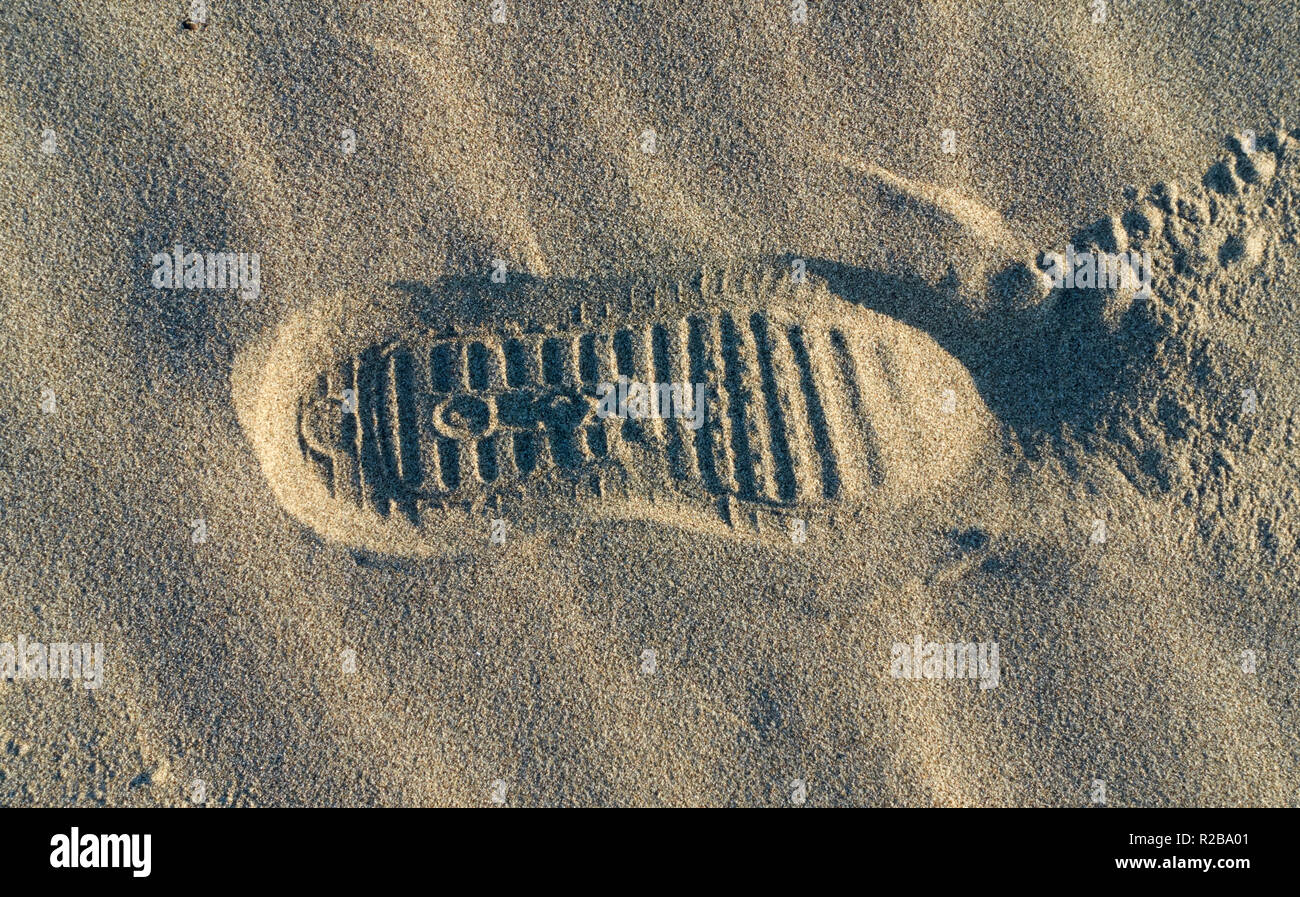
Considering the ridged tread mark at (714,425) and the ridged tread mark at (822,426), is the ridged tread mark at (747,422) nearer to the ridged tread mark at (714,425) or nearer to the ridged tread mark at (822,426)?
the ridged tread mark at (714,425)

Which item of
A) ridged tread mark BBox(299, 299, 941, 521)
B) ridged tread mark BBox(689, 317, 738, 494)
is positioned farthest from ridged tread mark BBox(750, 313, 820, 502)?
ridged tread mark BBox(689, 317, 738, 494)

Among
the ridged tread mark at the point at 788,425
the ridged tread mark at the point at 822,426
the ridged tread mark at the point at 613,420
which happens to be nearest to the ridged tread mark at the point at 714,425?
the ridged tread mark at the point at 613,420

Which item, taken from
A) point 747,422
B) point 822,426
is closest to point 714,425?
point 747,422

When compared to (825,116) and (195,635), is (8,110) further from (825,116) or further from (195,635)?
(825,116)

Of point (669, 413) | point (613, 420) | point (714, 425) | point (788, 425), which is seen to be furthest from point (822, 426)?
point (613, 420)

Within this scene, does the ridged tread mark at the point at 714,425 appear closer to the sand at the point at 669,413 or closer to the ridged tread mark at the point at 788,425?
the sand at the point at 669,413

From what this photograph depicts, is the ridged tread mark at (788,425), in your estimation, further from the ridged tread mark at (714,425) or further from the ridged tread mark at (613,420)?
the ridged tread mark at (714,425)

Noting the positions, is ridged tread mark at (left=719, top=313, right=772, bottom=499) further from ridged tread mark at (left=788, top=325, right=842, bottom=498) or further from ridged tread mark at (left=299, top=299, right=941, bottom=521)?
ridged tread mark at (left=788, top=325, right=842, bottom=498)

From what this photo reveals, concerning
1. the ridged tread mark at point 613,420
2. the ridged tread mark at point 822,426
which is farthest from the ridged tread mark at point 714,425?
the ridged tread mark at point 822,426

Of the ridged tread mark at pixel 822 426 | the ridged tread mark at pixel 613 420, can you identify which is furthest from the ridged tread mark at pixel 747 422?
the ridged tread mark at pixel 822 426

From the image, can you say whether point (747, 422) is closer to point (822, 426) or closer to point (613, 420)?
point (822, 426)
